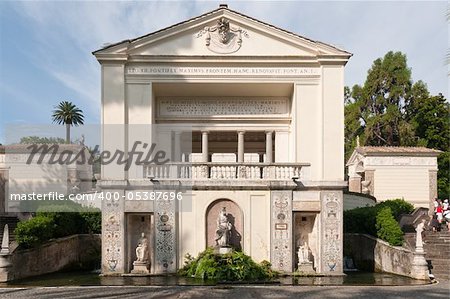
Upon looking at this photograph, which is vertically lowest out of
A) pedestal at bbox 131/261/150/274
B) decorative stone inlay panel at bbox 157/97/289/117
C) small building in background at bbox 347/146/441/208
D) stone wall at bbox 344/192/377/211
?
pedestal at bbox 131/261/150/274

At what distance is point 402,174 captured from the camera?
28531 millimetres

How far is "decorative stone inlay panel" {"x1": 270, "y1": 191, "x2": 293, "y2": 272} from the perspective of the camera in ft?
54.0

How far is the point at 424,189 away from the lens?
28.3m

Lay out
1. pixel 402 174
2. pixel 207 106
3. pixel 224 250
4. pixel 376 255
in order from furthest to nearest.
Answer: pixel 402 174
pixel 207 106
pixel 376 255
pixel 224 250

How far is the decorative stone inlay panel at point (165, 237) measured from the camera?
1656cm

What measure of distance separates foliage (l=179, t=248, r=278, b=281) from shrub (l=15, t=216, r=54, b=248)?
5471mm

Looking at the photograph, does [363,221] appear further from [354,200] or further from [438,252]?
[354,200]

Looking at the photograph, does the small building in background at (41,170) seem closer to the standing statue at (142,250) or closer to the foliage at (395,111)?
the standing statue at (142,250)

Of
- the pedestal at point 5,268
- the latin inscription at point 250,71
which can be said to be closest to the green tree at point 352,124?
the latin inscription at point 250,71

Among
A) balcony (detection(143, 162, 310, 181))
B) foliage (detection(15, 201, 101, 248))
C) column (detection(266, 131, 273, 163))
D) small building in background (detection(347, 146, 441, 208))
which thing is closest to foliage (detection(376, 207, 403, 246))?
balcony (detection(143, 162, 310, 181))

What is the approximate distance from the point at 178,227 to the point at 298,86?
7191 mm

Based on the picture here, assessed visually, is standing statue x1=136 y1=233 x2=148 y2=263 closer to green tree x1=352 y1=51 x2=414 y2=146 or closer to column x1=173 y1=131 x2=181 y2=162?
column x1=173 y1=131 x2=181 y2=162

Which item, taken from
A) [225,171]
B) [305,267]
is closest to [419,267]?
[305,267]

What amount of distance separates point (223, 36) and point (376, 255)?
10563 millimetres
